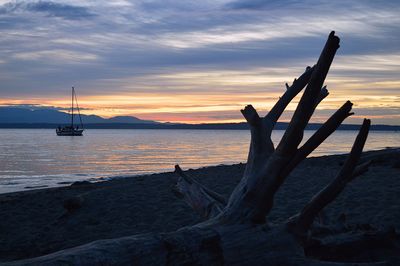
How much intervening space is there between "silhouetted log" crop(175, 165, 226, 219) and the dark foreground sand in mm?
1586

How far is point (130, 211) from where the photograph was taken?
9.32 metres

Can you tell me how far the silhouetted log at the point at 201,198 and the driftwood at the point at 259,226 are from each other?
1.05 meters

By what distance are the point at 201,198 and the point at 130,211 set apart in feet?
14.8

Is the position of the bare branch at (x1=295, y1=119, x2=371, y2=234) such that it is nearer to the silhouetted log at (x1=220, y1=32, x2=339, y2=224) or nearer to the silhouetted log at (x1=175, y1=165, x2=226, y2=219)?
the silhouetted log at (x1=220, y1=32, x2=339, y2=224)

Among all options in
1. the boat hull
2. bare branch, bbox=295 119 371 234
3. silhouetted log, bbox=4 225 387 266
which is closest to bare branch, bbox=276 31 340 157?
bare branch, bbox=295 119 371 234

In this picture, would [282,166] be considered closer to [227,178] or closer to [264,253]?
[264,253]

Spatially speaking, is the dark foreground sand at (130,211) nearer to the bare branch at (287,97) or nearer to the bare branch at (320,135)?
the bare branch at (287,97)

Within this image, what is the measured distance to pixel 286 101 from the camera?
4.50 metres

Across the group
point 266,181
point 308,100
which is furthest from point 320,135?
point 266,181

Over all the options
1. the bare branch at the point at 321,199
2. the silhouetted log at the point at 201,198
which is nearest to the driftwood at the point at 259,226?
the bare branch at the point at 321,199

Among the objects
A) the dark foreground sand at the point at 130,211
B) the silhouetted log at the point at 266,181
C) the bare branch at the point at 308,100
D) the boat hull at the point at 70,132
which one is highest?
the bare branch at the point at 308,100

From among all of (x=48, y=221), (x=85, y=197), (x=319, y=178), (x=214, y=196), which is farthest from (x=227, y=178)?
(x=214, y=196)

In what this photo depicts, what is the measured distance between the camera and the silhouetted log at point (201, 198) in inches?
195

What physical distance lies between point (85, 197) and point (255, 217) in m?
7.88
